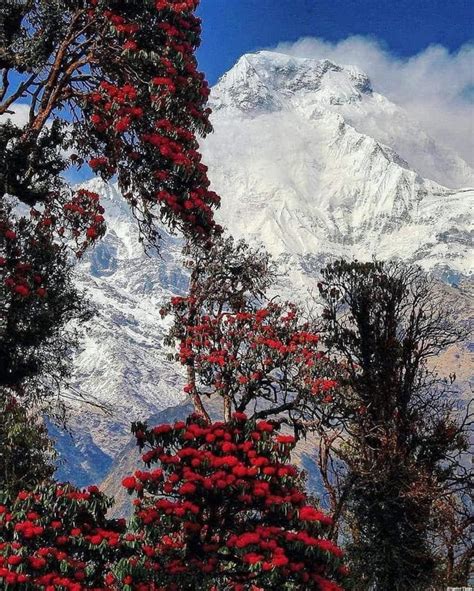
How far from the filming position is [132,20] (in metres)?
12.0

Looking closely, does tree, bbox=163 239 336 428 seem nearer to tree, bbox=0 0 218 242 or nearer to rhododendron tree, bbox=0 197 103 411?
rhododendron tree, bbox=0 197 103 411

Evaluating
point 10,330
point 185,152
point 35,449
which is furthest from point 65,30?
point 35,449

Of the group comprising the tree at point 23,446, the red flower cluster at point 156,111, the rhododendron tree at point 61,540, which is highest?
the red flower cluster at point 156,111

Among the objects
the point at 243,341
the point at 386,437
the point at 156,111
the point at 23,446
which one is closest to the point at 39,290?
the point at 156,111

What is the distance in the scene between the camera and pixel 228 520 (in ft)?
36.7

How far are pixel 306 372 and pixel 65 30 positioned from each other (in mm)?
10132

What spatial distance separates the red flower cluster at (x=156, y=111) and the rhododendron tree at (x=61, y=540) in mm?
4483

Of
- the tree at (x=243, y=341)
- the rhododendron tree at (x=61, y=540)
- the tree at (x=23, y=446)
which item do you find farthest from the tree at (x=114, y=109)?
the tree at (x=23, y=446)

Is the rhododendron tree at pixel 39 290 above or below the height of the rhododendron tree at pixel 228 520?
above

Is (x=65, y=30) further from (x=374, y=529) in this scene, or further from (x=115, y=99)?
(x=374, y=529)

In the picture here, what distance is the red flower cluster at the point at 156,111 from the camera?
37.6ft

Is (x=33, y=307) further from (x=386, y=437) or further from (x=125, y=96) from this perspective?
(x=386, y=437)

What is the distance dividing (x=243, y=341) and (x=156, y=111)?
938 cm

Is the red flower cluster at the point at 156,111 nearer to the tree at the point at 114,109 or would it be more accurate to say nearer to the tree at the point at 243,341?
the tree at the point at 114,109
